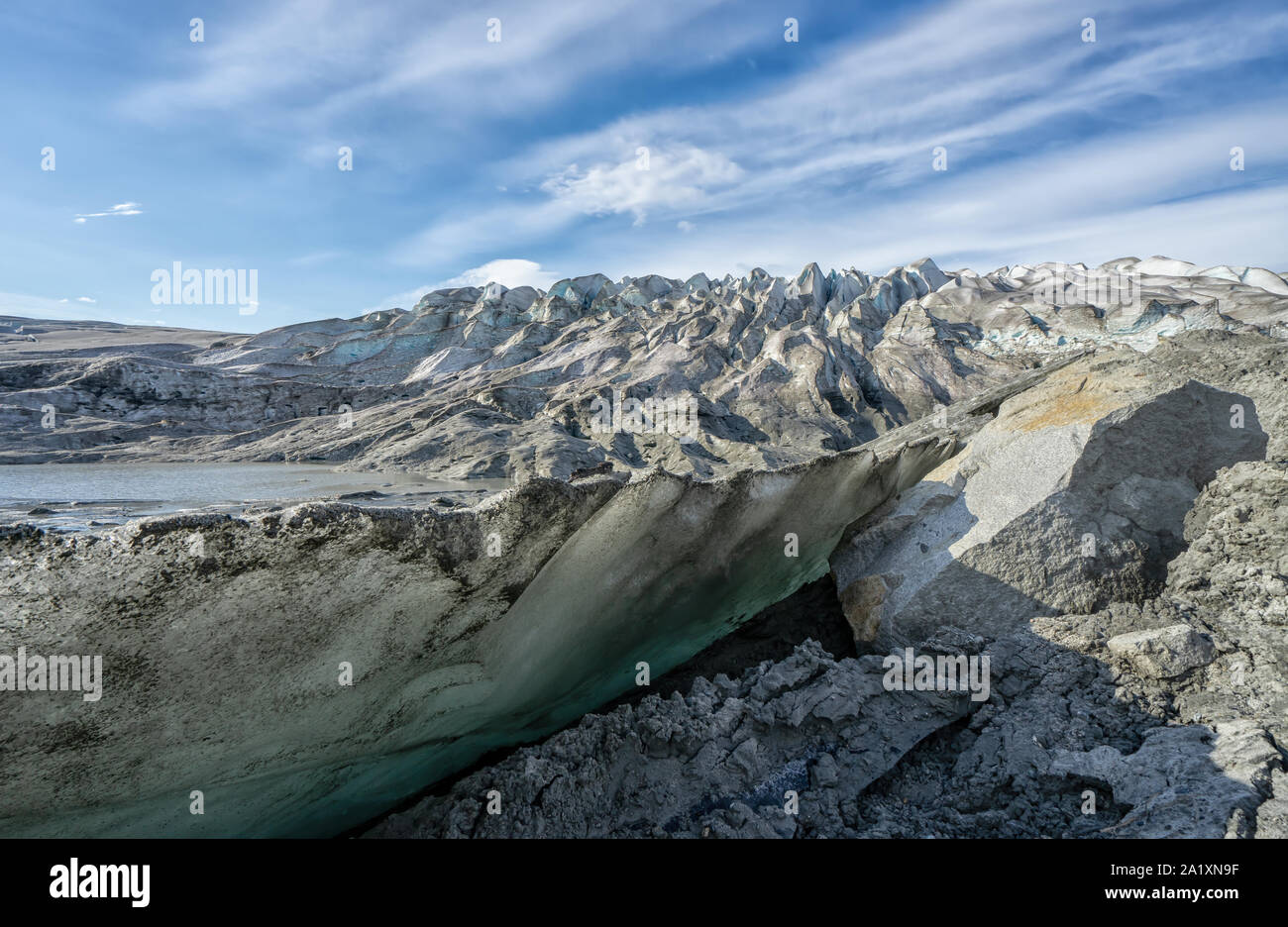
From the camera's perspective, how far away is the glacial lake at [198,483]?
23.9ft

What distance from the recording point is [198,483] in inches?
397

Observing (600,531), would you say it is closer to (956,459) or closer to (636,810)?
(636,810)

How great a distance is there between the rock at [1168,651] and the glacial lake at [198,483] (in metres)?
6.91

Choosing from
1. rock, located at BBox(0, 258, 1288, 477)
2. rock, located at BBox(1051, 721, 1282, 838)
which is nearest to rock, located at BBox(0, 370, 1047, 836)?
rock, located at BBox(1051, 721, 1282, 838)

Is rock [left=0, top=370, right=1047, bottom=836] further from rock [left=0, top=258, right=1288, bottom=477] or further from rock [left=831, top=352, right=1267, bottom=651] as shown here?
rock [left=0, top=258, right=1288, bottom=477]

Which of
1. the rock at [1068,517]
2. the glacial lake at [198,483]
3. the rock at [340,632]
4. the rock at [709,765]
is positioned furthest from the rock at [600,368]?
the rock at [340,632]

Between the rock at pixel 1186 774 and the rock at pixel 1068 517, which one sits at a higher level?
the rock at pixel 1068 517

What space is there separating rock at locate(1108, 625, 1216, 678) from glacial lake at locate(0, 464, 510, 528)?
6908 mm

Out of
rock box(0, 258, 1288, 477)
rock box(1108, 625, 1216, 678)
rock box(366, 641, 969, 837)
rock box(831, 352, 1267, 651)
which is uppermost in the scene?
rock box(0, 258, 1288, 477)

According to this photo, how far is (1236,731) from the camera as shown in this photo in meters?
2.94

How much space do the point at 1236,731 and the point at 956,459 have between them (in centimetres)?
257

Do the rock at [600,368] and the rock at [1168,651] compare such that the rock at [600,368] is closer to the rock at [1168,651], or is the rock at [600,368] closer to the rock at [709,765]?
the rock at [1168,651]

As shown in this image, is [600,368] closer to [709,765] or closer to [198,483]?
[198,483]

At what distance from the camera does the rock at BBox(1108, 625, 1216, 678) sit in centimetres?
338
